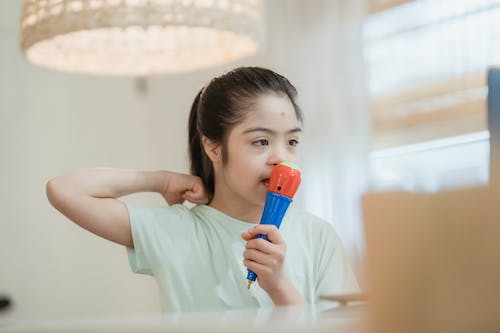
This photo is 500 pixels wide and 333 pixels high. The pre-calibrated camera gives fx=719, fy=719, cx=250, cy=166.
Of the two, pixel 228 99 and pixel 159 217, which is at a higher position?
pixel 228 99

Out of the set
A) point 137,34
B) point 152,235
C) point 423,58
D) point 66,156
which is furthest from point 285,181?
point 66,156

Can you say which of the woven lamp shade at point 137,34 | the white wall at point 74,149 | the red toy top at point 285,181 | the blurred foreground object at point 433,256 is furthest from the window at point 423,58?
the blurred foreground object at point 433,256

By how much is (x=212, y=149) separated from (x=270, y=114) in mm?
126

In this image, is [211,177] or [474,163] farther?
[211,177]

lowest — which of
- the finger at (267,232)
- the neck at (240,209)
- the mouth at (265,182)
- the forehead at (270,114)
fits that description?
the finger at (267,232)

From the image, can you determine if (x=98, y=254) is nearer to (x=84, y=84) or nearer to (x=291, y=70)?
(x=84, y=84)

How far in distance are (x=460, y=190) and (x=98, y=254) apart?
2.74 m

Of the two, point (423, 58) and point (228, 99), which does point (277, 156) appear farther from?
point (423, 58)

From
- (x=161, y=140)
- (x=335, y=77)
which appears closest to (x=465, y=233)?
(x=335, y=77)

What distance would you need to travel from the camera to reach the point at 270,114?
3.42 feet

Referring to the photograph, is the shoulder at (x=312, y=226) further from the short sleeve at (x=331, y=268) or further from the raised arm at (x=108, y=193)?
the raised arm at (x=108, y=193)

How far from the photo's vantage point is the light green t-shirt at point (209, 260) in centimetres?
105

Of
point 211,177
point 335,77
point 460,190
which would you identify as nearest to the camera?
point 460,190

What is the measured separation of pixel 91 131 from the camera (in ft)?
9.56
